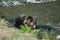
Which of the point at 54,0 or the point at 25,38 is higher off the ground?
the point at 25,38

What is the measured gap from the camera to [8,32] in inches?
353

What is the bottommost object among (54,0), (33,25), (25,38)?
(54,0)

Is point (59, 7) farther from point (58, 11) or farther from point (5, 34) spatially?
point (5, 34)

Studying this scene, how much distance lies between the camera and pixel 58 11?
95.4ft

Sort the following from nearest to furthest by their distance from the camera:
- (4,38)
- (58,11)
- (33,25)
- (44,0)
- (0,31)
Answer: (4,38) → (0,31) → (33,25) → (58,11) → (44,0)

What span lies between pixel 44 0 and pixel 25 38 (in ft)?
100

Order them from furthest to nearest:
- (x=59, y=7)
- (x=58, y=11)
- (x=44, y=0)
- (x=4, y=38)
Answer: (x=44, y=0) < (x=59, y=7) < (x=58, y=11) < (x=4, y=38)

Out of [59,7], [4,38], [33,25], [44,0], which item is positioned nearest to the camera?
[4,38]

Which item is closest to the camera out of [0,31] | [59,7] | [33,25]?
[0,31]

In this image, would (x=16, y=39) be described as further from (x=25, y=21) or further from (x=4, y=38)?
(x=25, y=21)

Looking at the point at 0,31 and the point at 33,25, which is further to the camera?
the point at 33,25

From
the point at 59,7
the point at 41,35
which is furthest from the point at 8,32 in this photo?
the point at 59,7

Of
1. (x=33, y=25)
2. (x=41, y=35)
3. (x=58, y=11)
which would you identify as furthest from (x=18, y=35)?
(x=58, y=11)

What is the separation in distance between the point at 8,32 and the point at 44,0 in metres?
30.4
